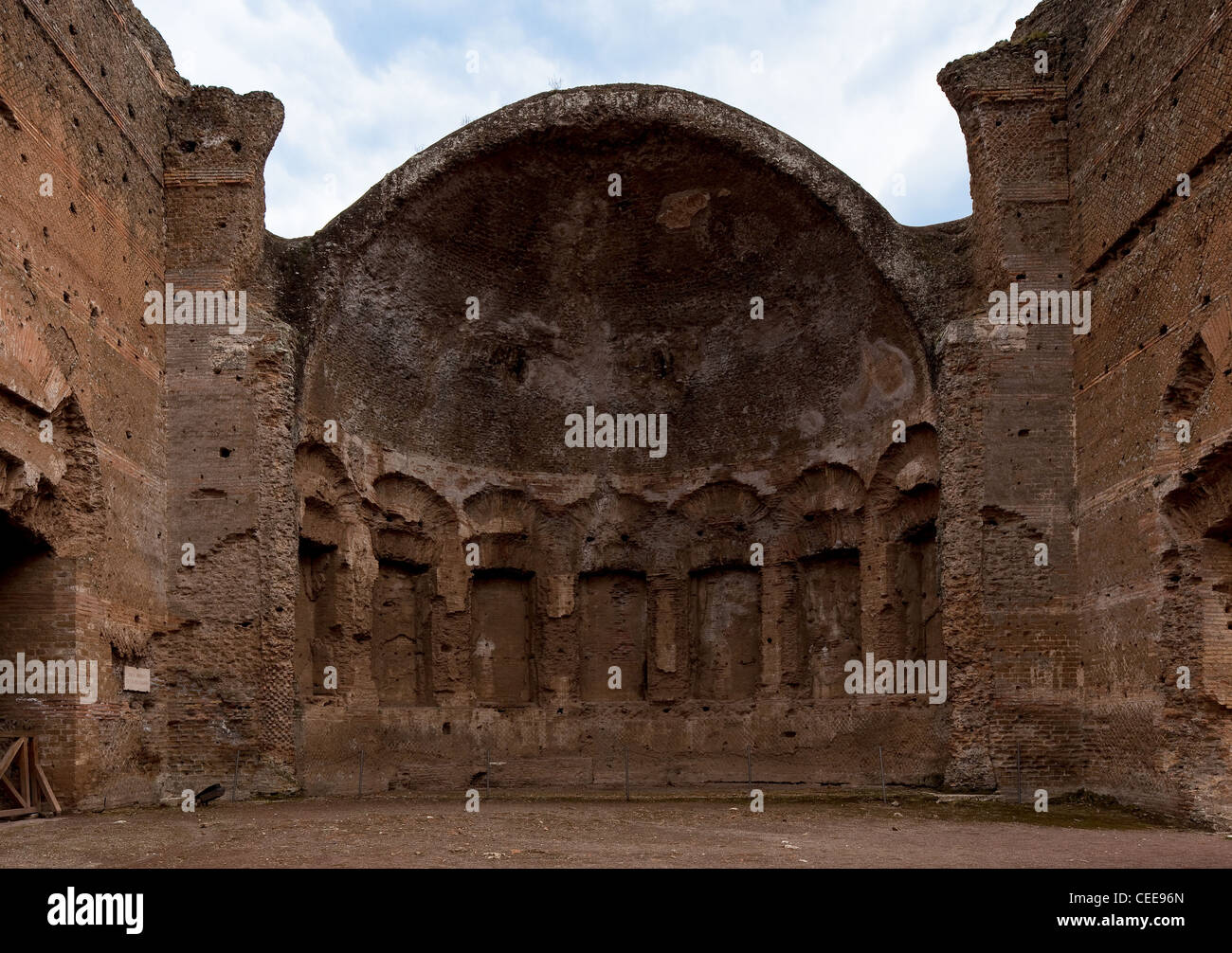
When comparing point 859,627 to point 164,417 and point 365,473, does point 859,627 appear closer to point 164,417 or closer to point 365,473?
point 365,473

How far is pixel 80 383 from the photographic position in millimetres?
11680

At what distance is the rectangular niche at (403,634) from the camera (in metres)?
16.5

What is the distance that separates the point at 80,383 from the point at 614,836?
21.3ft

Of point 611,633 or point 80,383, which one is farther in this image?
point 611,633

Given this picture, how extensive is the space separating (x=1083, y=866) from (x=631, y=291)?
37.6 ft

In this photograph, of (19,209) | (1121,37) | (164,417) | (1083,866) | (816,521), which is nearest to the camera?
(1083,866)

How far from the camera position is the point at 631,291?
17703mm

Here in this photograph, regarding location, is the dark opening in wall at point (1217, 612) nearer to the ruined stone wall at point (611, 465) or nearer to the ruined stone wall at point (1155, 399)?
the ruined stone wall at point (1155, 399)

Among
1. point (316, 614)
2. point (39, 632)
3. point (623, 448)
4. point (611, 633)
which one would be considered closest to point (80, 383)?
point (39, 632)

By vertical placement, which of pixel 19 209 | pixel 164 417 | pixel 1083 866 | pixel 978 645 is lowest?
pixel 1083 866

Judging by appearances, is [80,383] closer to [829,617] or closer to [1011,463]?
[1011,463]

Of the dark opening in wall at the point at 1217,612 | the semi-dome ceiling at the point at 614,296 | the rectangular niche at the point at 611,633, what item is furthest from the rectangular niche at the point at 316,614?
the dark opening in wall at the point at 1217,612

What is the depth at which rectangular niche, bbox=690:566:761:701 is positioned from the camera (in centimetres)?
1741

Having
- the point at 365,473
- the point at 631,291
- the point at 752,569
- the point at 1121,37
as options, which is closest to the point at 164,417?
the point at 365,473
